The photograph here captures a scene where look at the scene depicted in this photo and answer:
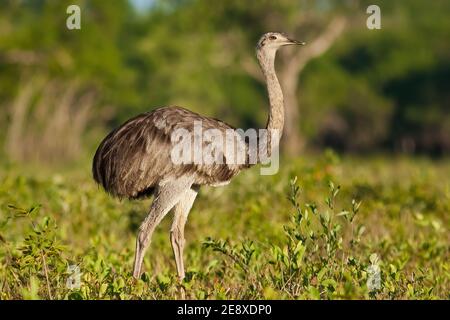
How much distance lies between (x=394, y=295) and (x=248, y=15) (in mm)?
28626

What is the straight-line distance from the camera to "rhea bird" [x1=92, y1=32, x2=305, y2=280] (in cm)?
604

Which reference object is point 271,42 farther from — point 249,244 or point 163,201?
point 249,244

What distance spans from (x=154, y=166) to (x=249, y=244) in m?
0.82

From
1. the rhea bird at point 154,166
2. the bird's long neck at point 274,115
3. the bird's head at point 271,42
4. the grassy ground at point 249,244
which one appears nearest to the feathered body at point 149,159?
the rhea bird at point 154,166

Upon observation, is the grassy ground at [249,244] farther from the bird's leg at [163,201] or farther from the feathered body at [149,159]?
the feathered body at [149,159]

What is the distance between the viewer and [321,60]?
45062mm

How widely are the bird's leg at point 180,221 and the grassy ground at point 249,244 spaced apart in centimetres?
12

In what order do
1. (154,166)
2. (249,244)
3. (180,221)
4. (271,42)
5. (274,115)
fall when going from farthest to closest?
1. (271,42)
2. (180,221)
3. (274,115)
4. (154,166)
5. (249,244)

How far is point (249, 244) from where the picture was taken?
18.7 feet

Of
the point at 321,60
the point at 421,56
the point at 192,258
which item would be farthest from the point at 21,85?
the point at 192,258

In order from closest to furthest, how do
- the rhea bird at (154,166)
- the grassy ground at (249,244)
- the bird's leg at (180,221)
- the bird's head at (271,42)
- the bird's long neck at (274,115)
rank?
the grassy ground at (249,244) < the rhea bird at (154,166) < the bird's long neck at (274,115) < the bird's leg at (180,221) < the bird's head at (271,42)

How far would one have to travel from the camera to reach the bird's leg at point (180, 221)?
6438 mm

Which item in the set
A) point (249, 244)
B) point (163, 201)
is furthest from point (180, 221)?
point (249, 244)
